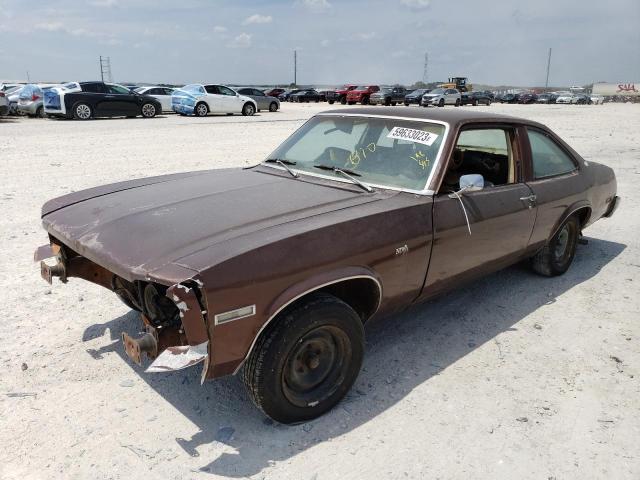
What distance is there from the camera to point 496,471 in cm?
246

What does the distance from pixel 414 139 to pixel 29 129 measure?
15.7 metres

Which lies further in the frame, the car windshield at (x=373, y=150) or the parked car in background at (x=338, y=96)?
the parked car in background at (x=338, y=96)

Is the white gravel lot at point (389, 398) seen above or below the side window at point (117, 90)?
below

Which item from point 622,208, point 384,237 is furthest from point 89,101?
point 384,237

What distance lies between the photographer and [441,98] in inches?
1501

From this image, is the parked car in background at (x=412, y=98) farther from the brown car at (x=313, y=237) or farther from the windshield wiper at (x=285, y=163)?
the windshield wiper at (x=285, y=163)

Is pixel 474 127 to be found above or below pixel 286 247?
above

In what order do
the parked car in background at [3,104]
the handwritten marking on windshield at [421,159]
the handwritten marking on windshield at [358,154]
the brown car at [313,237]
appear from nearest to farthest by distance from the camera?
the brown car at [313,237], the handwritten marking on windshield at [421,159], the handwritten marking on windshield at [358,154], the parked car in background at [3,104]

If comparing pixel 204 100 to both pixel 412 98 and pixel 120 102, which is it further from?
pixel 412 98

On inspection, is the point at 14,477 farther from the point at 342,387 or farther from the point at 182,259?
the point at 342,387

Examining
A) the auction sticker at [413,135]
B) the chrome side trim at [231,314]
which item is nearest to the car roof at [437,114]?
the auction sticker at [413,135]

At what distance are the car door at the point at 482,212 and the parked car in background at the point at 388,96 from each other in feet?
106

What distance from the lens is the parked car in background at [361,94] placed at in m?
36.2

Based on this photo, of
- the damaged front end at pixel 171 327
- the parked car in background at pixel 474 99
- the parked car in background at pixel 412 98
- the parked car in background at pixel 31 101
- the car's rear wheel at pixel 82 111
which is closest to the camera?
the damaged front end at pixel 171 327
